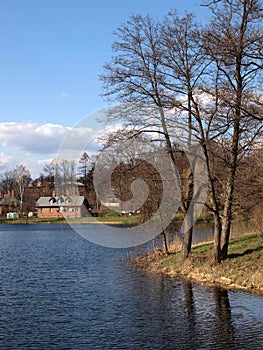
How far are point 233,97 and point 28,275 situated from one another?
1244 centimetres

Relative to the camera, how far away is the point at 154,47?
20.0m

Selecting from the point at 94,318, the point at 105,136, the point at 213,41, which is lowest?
the point at 94,318

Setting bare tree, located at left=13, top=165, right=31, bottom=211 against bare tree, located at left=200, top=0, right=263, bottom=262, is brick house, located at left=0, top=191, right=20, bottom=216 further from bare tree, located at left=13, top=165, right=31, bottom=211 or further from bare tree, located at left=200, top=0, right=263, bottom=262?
bare tree, located at left=200, top=0, right=263, bottom=262

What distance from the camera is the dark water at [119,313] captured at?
11.4 m

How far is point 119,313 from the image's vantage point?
46.6ft

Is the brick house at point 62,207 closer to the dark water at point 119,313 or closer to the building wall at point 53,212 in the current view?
the building wall at point 53,212

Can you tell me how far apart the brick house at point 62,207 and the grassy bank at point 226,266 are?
132 ft

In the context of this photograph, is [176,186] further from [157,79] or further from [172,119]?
[157,79]

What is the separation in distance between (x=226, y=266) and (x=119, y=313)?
5774mm

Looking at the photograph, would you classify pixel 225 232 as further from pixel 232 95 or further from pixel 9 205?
pixel 9 205

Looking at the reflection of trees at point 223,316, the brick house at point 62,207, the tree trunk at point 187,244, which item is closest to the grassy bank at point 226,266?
the tree trunk at point 187,244

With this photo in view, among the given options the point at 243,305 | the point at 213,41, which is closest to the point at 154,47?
the point at 213,41

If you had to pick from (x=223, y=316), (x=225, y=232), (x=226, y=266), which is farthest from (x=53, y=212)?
(x=223, y=316)

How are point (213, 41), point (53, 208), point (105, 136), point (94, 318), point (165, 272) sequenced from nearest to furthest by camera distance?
point (213, 41) < point (94, 318) < point (105, 136) < point (165, 272) < point (53, 208)
